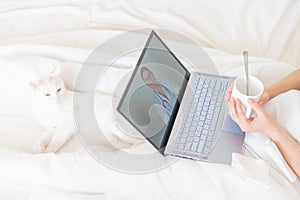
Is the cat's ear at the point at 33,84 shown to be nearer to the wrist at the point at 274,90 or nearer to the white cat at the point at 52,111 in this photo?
the white cat at the point at 52,111

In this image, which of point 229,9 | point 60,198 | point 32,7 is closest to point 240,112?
point 60,198

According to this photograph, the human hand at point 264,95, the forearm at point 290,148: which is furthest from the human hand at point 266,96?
the forearm at point 290,148

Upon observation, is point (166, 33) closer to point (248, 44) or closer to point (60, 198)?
point (248, 44)

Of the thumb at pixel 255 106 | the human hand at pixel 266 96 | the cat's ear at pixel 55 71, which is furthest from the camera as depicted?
the cat's ear at pixel 55 71

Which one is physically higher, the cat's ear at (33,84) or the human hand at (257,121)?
the human hand at (257,121)

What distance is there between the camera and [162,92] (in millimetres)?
1166

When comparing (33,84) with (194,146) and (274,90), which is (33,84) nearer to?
(194,146)

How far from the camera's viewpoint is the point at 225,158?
1098 mm

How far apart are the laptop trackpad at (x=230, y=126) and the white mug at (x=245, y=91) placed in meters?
0.10

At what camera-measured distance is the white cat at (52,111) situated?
47.3 inches

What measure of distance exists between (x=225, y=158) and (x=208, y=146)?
2.3 inches

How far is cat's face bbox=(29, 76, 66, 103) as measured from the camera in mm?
1203

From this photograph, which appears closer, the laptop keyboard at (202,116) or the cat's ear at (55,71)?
the laptop keyboard at (202,116)

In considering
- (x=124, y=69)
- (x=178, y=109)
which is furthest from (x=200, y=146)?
(x=124, y=69)
